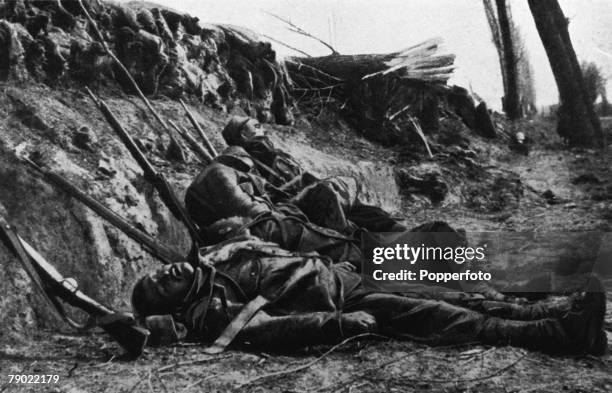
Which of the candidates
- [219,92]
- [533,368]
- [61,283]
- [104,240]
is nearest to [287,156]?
[219,92]

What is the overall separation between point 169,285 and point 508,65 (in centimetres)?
292

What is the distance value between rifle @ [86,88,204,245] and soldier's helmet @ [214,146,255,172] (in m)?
0.42

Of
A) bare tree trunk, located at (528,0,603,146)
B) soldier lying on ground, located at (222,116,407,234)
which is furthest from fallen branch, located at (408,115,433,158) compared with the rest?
bare tree trunk, located at (528,0,603,146)

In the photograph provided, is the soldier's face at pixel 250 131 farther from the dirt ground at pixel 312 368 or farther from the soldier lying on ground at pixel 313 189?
the dirt ground at pixel 312 368

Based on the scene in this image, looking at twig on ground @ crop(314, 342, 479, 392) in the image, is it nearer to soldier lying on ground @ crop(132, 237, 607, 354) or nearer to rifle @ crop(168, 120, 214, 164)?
soldier lying on ground @ crop(132, 237, 607, 354)

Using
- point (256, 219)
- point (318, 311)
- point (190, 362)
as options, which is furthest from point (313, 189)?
point (190, 362)

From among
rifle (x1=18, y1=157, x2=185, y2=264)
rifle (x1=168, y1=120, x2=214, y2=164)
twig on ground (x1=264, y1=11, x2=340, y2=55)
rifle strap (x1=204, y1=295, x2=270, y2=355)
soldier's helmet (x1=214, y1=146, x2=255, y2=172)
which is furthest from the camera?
twig on ground (x1=264, y1=11, x2=340, y2=55)

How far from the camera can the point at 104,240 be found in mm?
4406

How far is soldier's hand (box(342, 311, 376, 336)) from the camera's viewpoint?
4.05 m

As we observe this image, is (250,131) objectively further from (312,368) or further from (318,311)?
(312,368)

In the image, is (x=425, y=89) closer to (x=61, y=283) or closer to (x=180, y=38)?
(x=180, y=38)

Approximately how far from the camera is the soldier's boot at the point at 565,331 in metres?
3.83

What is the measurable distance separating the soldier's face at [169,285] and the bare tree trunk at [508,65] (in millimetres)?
2732

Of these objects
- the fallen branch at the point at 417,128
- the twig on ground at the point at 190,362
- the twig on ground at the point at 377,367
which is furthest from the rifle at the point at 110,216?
the fallen branch at the point at 417,128
